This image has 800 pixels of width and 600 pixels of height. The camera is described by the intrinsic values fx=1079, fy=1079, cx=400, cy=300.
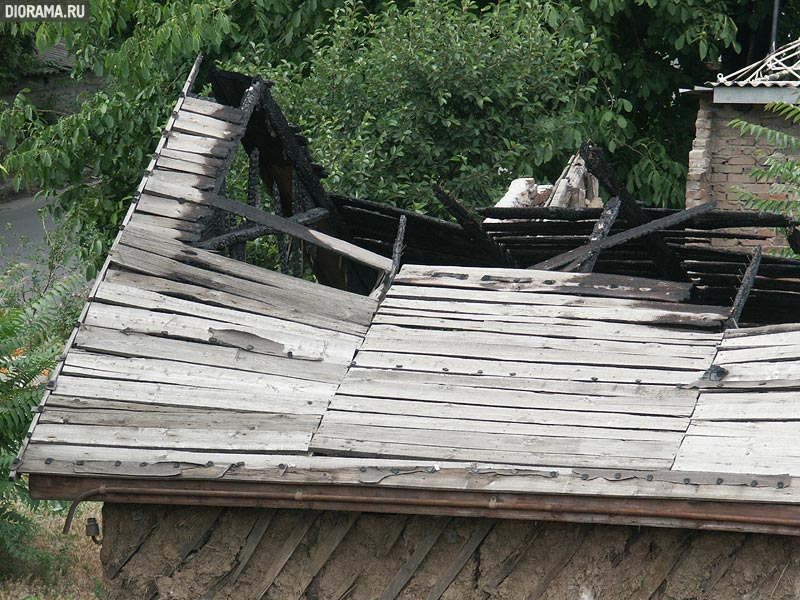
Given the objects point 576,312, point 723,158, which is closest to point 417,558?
point 576,312

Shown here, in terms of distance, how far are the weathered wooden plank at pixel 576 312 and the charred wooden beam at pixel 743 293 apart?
2.4 inches

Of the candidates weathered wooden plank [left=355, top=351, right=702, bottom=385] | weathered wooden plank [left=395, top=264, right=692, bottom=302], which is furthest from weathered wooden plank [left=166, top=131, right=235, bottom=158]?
weathered wooden plank [left=355, top=351, right=702, bottom=385]

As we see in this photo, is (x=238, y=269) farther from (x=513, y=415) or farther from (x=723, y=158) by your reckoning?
(x=723, y=158)

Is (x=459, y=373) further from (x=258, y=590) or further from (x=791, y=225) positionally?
(x=791, y=225)

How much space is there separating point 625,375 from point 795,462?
0.96 meters

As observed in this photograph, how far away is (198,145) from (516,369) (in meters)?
2.54

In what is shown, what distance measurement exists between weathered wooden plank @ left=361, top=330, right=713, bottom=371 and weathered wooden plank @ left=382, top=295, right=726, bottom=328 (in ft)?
0.90

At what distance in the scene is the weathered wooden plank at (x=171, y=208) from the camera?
5938 millimetres

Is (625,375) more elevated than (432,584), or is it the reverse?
(625,375)

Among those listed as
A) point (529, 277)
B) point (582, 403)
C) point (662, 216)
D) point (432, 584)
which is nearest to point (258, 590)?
point (432, 584)

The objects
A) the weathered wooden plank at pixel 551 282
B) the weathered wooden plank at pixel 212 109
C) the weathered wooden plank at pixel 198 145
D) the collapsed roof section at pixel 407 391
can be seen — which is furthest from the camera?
the weathered wooden plank at pixel 212 109

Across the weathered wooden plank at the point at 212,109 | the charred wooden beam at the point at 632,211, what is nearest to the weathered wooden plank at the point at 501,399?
the charred wooden beam at the point at 632,211

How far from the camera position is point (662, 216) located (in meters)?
6.82

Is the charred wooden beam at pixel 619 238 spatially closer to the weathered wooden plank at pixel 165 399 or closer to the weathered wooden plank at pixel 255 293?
the weathered wooden plank at pixel 255 293
